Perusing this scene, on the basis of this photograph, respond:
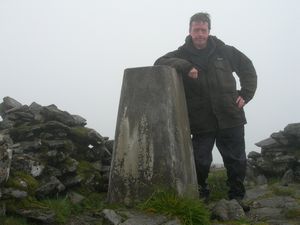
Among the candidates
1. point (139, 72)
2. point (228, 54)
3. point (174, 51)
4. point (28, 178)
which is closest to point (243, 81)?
point (228, 54)

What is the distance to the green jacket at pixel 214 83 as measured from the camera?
7.11m

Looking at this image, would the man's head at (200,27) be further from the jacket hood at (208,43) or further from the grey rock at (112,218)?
the grey rock at (112,218)

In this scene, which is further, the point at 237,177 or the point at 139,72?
the point at 237,177

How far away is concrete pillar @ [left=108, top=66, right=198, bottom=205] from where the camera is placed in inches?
244

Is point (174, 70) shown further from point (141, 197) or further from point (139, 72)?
point (141, 197)

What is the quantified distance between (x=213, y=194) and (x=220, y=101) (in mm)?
1862

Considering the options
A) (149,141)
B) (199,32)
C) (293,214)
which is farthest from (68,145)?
(293,214)

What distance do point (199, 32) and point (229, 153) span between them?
80.8 inches

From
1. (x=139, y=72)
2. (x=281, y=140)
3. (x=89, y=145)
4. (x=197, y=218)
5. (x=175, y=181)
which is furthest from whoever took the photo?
(x=281, y=140)

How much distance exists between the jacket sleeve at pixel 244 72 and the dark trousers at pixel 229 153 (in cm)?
59

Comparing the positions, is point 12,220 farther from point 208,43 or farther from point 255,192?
point 255,192

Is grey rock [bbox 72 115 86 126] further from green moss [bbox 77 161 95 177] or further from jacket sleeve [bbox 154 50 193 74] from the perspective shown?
jacket sleeve [bbox 154 50 193 74]

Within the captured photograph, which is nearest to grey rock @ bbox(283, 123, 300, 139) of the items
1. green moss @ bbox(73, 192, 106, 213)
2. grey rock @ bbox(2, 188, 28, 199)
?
green moss @ bbox(73, 192, 106, 213)

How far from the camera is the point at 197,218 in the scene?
5.51 meters
